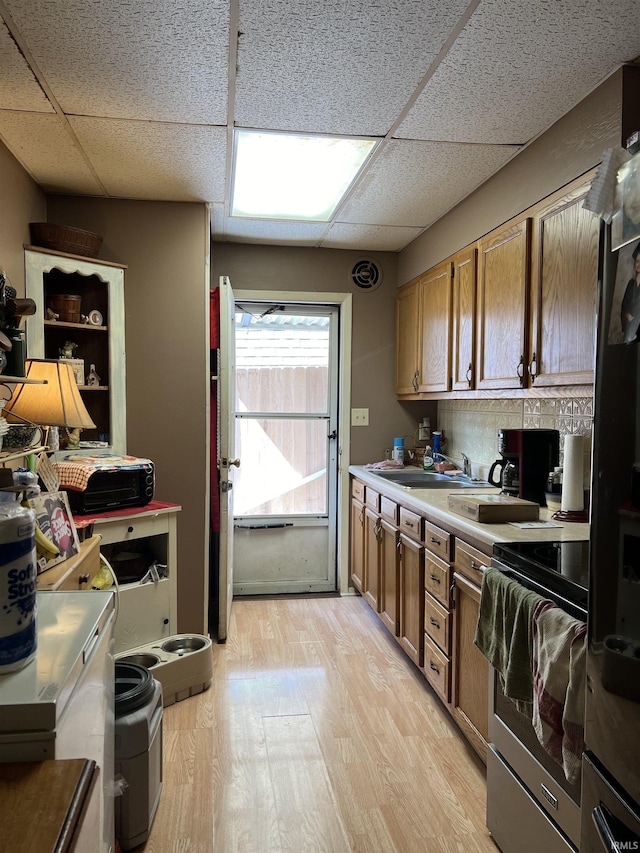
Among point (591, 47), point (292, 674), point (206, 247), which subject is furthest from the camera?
point (206, 247)

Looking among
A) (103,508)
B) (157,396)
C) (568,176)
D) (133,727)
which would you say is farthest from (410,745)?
(568,176)

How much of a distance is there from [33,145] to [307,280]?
1934mm

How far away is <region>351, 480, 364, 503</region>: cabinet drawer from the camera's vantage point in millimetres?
3762

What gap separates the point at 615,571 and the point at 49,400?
1771mm

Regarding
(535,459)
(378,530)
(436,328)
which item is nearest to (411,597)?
(378,530)

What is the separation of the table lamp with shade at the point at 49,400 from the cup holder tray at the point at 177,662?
1131 millimetres

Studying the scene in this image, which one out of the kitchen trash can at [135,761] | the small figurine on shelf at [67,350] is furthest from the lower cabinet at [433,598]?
the small figurine on shelf at [67,350]

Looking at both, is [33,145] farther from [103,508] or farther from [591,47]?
[591,47]

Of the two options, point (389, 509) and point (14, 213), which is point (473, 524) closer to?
point (389, 509)

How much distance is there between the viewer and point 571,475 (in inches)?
84.7

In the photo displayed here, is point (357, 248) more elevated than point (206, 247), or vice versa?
point (357, 248)

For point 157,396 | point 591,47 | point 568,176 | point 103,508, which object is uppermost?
point 591,47

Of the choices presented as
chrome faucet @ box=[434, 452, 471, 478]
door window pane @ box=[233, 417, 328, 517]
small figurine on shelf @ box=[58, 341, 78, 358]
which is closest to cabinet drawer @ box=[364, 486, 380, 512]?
chrome faucet @ box=[434, 452, 471, 478]

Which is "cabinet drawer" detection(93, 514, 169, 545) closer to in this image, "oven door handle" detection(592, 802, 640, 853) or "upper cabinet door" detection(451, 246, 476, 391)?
"upper cabinet door" detection(451, 246, 476, 391)
